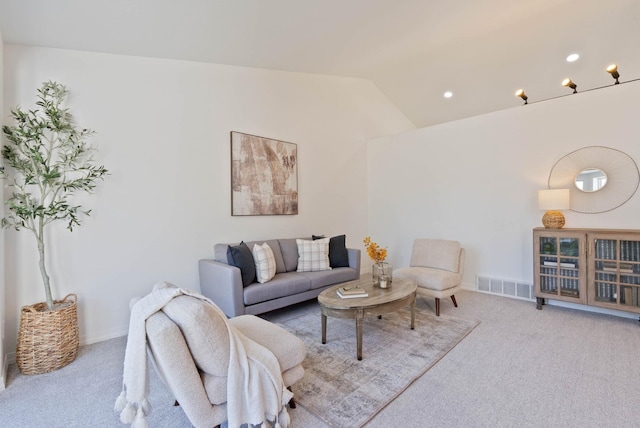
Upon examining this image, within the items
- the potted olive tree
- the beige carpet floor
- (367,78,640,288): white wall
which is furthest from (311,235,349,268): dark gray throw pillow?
the potted olive tree

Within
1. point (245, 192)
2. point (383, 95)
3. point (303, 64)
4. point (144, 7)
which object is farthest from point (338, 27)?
point (383, 95)

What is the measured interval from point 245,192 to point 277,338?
8.17 feet

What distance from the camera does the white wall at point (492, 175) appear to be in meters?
3.50

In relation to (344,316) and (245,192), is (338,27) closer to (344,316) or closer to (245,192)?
(245,192)

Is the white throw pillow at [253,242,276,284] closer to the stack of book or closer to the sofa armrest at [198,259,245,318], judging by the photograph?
the sofa armrest at [198,259,245,318]

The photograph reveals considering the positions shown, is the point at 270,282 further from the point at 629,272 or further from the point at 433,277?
the point at 629,272

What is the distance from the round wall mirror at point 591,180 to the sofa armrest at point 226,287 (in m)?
4.14

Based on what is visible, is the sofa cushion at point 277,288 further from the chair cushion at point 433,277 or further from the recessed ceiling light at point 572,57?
the recessed ceiling light at point 572,57

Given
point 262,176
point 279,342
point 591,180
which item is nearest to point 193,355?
point 279,342

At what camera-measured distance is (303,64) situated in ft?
13.9

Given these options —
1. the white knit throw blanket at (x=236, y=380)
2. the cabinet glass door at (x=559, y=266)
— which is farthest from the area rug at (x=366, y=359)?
the cabinet glass door at (x=559, y=266)

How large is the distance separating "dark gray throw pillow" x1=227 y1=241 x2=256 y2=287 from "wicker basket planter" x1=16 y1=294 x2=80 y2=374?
4.54ft

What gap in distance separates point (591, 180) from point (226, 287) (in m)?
4.37

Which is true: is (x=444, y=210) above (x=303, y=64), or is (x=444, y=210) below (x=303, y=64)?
below
